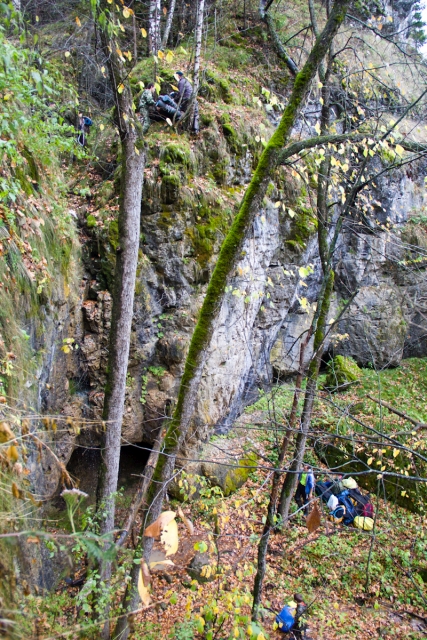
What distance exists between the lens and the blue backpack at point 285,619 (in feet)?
16.4

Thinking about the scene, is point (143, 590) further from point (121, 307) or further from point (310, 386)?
point (310, 386)

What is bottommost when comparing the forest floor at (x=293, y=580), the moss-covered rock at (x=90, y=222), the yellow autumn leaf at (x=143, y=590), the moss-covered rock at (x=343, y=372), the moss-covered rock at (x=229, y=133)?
the forest floor at (x=293, y=580)

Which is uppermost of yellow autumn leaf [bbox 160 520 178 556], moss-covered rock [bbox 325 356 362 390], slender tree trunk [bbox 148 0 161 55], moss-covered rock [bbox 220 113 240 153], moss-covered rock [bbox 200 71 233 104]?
slender tree trunk [bbox 148 0 161 55]

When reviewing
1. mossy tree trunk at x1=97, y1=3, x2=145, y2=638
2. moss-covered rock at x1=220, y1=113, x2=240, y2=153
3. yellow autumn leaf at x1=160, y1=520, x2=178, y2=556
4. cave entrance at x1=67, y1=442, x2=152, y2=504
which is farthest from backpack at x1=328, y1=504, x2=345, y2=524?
moss-covered rock at x1=220, y1=113, x2=240, y2=153

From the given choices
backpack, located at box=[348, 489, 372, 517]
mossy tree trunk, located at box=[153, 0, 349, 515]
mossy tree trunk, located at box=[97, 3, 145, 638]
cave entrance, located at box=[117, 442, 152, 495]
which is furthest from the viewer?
cave entrance, located at box=[117, 442, 152, 495]

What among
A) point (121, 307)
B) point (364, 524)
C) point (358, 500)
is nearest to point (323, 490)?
point (358, 500)

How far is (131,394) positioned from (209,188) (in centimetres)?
481

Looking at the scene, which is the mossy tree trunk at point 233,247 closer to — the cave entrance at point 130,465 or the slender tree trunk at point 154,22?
the cave entrance at point 130,465

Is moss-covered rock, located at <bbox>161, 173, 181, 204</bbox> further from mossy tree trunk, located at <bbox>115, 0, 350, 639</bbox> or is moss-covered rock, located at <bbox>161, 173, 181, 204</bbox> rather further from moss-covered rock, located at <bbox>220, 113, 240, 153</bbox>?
mossy tree trunk, located at <bbox>115, 0, 350, 639</bbox>

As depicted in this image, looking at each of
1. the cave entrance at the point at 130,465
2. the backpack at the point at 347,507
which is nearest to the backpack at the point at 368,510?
the backpack at the point at 347,507

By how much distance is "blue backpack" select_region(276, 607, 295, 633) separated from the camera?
498 centimetres

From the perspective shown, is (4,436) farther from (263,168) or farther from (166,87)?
(166,87)

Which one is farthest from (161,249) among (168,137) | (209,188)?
(168,137)

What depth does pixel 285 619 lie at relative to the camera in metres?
5.03
